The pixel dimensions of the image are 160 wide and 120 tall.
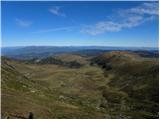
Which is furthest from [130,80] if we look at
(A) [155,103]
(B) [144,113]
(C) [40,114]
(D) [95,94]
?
(C) [40,114]

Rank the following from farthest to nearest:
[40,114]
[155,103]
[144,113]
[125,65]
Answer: [125,65], [155,103], [144,113], [40,114]

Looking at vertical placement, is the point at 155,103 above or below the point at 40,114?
below

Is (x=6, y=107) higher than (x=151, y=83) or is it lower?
higher

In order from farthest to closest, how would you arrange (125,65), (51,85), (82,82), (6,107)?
(125,65) → (82,82) → (51,85) → (6,107)

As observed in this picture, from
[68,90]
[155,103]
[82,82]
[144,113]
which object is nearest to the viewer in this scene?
[144,113]

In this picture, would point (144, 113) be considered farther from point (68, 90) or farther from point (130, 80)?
point (130, 80)

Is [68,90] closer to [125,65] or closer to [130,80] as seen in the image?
[130,80]

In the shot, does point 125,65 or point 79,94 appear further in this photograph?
point 125,65

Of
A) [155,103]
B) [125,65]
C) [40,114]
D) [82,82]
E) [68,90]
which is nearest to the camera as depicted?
[40,114]

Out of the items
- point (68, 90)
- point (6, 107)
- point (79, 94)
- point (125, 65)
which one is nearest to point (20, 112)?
point (6, 107)
